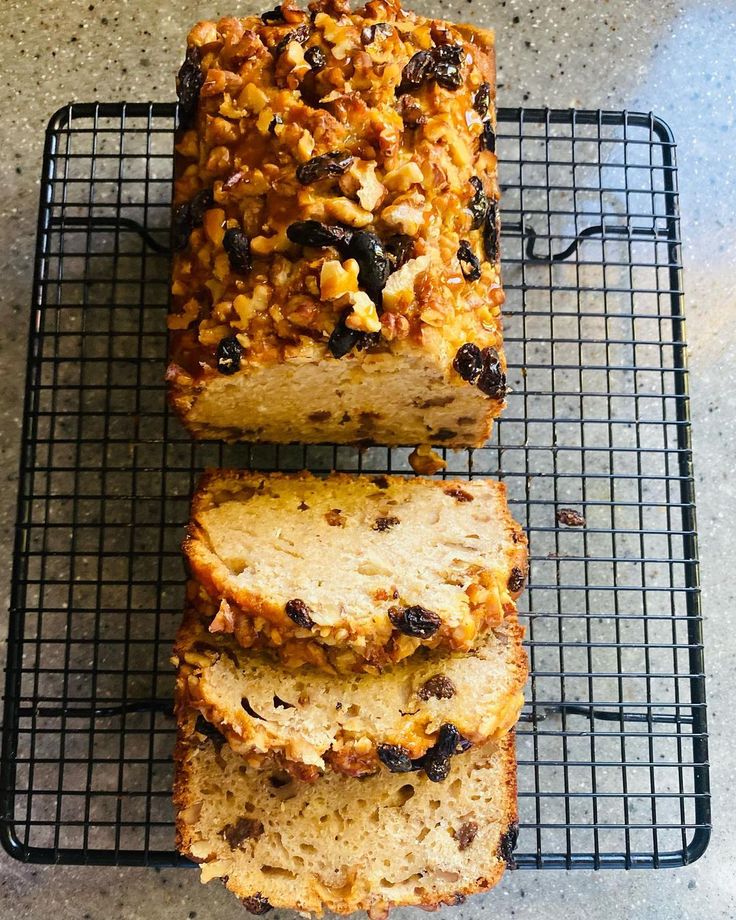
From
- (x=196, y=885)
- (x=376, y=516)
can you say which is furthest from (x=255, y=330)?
(x=196, y=885)

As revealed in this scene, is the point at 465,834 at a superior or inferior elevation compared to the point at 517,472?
inferior

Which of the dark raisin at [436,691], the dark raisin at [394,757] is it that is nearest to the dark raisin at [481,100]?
the dark raisin at [436,691]

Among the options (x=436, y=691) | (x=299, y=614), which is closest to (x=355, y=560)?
(x=299, y=614)

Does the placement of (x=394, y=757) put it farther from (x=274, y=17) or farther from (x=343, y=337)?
(x=274, y=17)

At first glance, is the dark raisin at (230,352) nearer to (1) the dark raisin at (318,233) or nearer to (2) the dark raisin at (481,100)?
(1) the dark raisin at (318,233)

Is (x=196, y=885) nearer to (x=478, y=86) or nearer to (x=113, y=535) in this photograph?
(x=113, y=535)

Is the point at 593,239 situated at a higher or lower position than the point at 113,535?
higher
